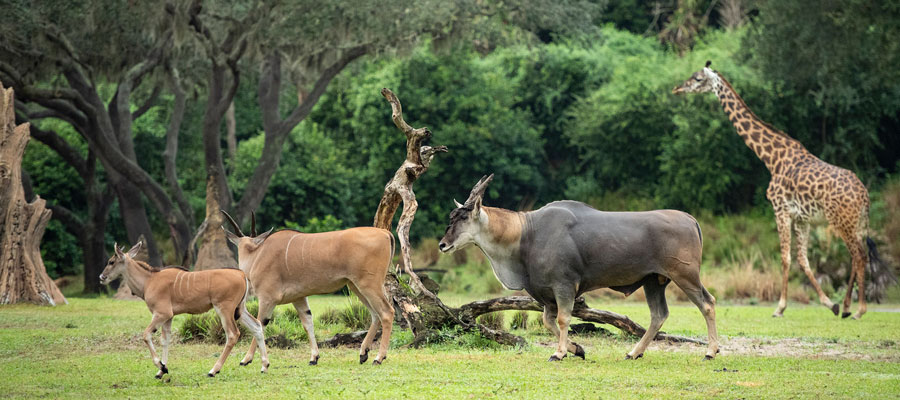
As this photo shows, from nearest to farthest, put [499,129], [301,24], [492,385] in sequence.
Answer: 1. [492,385]
2. [301,24]
3. [499,129]

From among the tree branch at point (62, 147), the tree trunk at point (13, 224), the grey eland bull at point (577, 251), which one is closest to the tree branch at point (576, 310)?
the grey eland bull at point (577, 251)

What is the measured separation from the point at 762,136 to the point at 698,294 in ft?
33.2

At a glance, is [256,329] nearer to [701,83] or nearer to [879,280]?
[701,83]

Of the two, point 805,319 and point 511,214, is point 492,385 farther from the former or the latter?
point 805,319

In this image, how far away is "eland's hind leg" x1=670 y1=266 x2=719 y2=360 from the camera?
11719 mm

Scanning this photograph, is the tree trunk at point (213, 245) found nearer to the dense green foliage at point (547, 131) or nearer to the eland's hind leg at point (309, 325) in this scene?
the dense green foliage at point (547, 131)

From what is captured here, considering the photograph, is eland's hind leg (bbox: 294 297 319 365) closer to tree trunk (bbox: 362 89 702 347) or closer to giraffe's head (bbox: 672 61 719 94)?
tree trunk (bbox: 362 89 702 347)

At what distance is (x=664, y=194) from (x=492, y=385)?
78.0 feet

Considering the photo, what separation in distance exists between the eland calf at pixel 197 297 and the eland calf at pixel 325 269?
0.62m

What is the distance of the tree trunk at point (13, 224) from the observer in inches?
745

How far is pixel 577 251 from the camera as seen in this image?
38.8ft

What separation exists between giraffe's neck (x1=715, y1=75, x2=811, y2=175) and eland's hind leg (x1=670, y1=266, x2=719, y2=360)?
955 centimetres

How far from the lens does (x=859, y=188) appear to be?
64.4ft

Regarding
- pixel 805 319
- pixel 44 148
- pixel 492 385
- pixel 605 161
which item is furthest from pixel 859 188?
pixel 44 148
